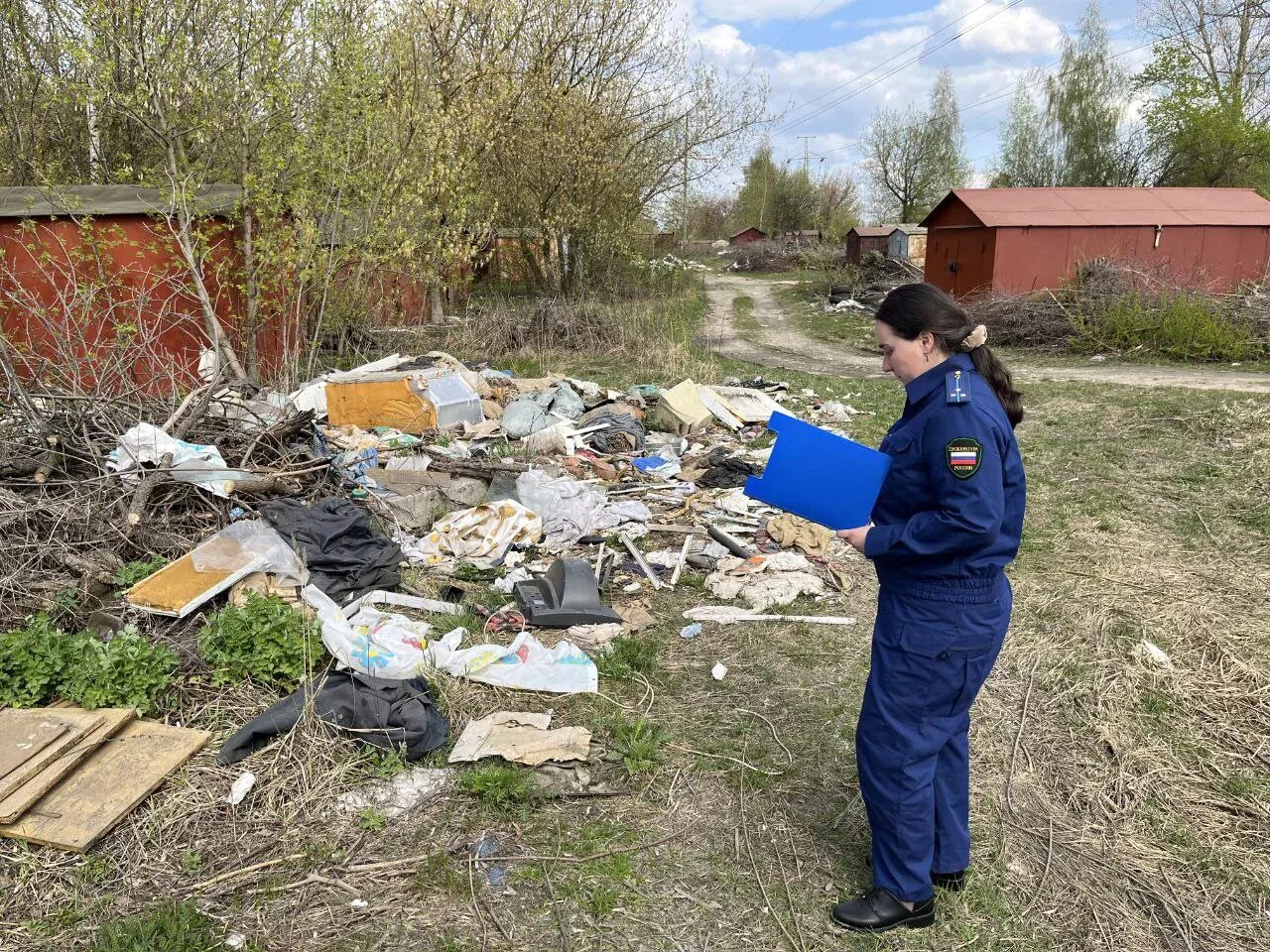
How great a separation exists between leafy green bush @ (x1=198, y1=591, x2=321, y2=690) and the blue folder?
2393mm

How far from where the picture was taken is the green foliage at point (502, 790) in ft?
11.0

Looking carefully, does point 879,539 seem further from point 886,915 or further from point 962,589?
point 886,915

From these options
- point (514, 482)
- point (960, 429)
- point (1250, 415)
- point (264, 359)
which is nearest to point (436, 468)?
point (514, 482)

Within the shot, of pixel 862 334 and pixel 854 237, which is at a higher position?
pixel 854 237

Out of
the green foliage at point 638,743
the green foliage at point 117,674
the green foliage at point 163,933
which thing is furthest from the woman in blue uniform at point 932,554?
the green foliage at point 117,674

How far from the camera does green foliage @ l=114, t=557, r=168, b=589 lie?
A: 4602 millimetres

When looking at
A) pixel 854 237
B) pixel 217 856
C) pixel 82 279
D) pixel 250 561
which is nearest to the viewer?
pixel 217 856

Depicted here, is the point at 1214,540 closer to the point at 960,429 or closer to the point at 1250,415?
the point at 1250,415

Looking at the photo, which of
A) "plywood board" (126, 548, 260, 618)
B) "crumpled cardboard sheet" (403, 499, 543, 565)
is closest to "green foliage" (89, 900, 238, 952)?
"plywood board" (126, 548, 260, 618)

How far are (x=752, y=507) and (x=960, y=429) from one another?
4.97 metres

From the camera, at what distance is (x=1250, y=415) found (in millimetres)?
8914

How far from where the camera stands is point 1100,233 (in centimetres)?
1909

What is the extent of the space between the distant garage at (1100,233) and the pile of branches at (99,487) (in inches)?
664

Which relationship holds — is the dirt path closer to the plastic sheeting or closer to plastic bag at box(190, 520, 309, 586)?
the plastic sheeting
